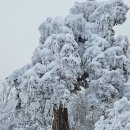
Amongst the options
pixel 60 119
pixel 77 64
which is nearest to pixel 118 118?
pixel 77 64

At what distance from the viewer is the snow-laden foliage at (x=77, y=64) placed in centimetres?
1352

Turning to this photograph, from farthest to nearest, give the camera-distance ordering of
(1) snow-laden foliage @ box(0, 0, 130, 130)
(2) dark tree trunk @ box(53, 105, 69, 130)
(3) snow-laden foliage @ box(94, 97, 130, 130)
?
(2) dark tree trunk @ box(53, 105, 69, 130) → (1) snow-laden foliage @ box(0, 0, 130, 130) → (3) snow-laden foliage @ box(94, 97, 130, 130)

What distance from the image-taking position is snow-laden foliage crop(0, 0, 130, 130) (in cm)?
1352

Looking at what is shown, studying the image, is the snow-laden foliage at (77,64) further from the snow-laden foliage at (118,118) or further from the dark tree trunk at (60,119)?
the snow-laden foliage at (118,118)

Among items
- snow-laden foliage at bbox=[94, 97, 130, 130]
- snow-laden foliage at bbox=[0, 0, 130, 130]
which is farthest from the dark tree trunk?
snow-laden foliage at bbox=[94, 97, 130, 130]

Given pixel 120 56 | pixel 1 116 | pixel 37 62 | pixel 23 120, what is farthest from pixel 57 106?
pixel 1 116

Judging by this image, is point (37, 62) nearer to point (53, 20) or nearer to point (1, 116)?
point (53, 20)

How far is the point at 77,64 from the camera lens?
13578 millimetres

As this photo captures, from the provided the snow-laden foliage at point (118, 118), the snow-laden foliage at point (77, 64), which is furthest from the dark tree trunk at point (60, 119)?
the snow-laden foliage at point (118, 118)

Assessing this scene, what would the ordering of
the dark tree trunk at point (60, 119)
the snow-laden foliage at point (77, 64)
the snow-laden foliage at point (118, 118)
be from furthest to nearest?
the dark tree trunk at point (60, 119), the snow-laden foliage at point (77, 64), the snow-laden foliage at point (118, 118)

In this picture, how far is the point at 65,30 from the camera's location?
568 inches

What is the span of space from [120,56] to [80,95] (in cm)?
1011

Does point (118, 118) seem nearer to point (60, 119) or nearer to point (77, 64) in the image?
point (77, 64)

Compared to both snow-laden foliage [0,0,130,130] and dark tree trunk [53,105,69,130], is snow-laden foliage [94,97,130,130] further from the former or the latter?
dark tree trunk [53,105,69,130]
